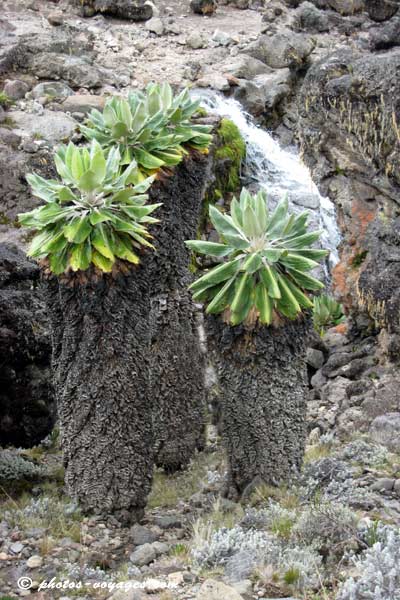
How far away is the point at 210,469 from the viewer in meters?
9.88

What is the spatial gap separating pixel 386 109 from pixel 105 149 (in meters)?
4.66

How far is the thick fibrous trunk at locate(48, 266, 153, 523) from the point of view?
7766 mm

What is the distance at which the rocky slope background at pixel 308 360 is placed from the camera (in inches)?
242

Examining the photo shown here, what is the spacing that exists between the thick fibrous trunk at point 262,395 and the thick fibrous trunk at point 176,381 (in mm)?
1736

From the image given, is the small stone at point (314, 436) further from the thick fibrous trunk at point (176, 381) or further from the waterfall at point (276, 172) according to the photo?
the waterfall at point (276, 172)

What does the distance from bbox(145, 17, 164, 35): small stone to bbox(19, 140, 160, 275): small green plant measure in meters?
17.8

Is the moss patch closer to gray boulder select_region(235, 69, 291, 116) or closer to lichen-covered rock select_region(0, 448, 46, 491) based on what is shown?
gray boulder select_region(235, 69, 291, 116)

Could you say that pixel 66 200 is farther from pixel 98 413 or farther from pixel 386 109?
pixel 386 109

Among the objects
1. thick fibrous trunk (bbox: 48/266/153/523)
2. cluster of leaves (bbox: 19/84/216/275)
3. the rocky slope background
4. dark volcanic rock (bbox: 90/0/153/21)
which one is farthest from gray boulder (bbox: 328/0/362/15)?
thick fibrous trunk (bbox: 48/266/153/523)

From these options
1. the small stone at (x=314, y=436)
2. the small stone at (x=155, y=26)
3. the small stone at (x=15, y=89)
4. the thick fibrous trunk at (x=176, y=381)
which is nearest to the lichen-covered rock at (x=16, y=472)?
the thick fibrous trunk at (x=176, y=381)

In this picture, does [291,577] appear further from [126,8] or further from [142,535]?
[126,8]

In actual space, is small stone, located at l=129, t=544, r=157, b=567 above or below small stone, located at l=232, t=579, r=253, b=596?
below

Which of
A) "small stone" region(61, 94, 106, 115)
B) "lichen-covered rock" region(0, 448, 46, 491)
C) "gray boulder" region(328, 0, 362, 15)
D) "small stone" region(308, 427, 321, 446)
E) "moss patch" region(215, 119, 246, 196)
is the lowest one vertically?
"lichen-covered rock" region(0, 448, 46, 491)

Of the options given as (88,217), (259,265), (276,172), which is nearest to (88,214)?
(88,217)
